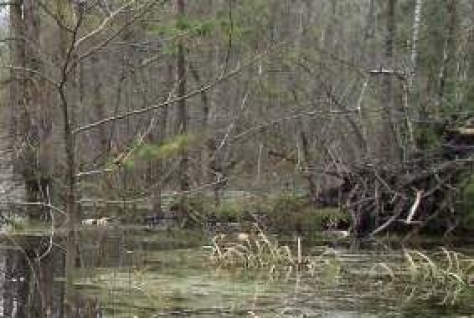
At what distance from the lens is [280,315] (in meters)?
9.02

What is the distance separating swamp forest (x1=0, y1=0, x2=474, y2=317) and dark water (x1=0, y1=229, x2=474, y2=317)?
0.04 metres

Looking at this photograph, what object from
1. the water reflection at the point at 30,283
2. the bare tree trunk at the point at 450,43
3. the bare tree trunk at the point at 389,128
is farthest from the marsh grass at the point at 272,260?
the bare tree trunk at the point at 450,43

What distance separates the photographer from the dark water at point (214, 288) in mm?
9391

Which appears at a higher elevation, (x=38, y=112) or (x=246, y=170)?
(x=38, y=112)

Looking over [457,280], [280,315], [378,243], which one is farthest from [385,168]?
[280,315]

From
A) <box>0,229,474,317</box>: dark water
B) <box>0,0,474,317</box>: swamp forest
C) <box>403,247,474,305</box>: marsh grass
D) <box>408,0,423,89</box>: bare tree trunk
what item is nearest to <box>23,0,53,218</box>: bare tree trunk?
<box>0,0,474,317</box>: swamp forest

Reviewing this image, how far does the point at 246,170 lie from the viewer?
60.7 ft

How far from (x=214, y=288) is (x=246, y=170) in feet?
26.3

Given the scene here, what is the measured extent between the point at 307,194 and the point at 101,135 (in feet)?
15.4

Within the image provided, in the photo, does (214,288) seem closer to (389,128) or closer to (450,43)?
(389,128)

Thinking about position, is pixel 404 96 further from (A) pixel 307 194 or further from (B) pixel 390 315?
(B) pixel 390 315

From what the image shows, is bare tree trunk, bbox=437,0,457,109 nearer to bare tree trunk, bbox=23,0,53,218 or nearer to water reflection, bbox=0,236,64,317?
bare tree trunk, bbox=23,0,53,218

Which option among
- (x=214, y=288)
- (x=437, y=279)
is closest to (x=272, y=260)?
(x=437, y=279)

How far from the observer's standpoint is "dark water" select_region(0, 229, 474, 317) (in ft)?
30.8
